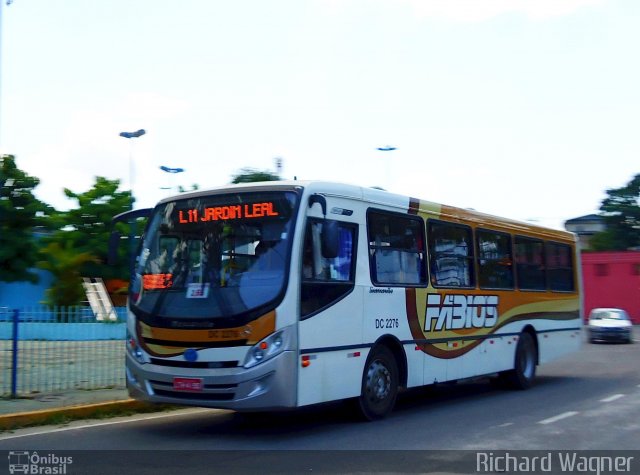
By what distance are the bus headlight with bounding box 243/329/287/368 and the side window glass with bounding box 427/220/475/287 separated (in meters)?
4.03

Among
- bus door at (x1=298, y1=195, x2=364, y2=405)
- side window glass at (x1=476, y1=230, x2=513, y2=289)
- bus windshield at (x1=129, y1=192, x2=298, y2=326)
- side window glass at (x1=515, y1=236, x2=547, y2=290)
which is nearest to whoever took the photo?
bus windshield at (x1=129, y1=192, x2=298, y2=326)

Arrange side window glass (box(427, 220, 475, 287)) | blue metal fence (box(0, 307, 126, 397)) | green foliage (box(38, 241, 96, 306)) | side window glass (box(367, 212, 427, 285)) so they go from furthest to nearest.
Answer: green foliage (box(38, 241, 96, 306)) < side window glass (box(427, 220, 475, 287)) < blue metal fence (box(0, 307, 126, 397)) < side window glass (box(367, 212, 427, 285))

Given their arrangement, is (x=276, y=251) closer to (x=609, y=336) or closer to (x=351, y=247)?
(x=351, y=247)

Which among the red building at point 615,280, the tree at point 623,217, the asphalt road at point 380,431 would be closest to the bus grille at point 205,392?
the asphalt road at point 380,431

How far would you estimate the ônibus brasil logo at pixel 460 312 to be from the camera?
1270 cm

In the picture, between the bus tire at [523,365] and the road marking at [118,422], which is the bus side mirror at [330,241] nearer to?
the road marking at [118,422]

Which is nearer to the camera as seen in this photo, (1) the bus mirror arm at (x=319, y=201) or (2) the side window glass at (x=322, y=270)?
(2) the side window glass at (x=322, y=270)

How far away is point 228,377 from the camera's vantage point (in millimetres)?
9484

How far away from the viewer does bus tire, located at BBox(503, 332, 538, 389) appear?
15.8m

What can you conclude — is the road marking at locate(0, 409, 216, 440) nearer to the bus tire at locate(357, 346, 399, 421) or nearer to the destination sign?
the bus tire at locate(357, 346, 399, 421)

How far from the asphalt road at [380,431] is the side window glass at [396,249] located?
2030 millimetres

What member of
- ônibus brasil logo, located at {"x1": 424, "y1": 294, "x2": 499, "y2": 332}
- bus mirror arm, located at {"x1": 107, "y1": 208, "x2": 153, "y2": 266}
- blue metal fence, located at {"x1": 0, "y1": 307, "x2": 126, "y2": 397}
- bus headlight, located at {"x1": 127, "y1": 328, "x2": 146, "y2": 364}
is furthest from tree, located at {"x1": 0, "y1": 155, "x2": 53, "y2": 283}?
bus headlight, located at {"x1": 127, "y1": 328, "x2": 146, "y2": 364}

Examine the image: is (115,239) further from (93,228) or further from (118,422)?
(93,228)

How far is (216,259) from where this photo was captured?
10.1 m
